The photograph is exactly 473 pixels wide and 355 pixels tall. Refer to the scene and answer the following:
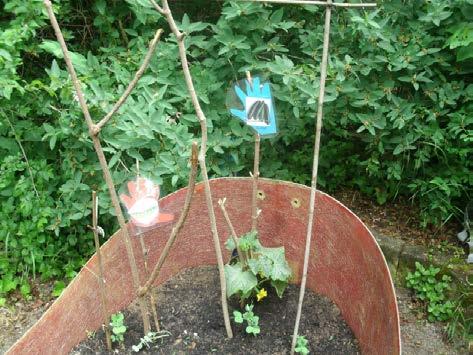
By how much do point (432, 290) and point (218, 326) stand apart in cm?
96

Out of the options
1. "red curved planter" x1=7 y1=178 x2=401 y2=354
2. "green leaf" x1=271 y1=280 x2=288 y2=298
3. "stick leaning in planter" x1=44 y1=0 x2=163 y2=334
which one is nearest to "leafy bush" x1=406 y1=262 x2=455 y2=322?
"red curved planter" x1=7 y1=178 x2=401 y2=354

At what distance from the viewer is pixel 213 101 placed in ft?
7.10

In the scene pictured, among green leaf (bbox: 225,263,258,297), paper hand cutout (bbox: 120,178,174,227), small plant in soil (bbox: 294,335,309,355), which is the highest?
paper hand cutout (bbox: 120,178,174,227)

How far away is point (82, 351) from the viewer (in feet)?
5.64

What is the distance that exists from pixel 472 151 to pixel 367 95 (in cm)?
48

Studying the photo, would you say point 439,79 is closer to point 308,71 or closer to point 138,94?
point 308,71

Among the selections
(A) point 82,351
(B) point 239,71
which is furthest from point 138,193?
(B) point 239,71

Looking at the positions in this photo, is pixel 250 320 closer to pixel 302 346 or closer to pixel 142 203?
pixel 302 346

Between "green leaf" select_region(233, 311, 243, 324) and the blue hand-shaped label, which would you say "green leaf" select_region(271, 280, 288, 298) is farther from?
the blue hand-shaped label

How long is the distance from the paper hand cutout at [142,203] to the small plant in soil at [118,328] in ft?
1.17

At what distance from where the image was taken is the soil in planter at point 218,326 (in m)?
1.74

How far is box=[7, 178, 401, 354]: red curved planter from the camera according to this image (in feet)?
5.19

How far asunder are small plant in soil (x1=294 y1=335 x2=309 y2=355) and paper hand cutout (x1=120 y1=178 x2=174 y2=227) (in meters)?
0.61

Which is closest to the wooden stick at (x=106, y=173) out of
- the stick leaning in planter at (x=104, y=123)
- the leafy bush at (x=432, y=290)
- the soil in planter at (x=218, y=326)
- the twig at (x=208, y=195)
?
the stick leaning in planter at (x=104, y=123)
